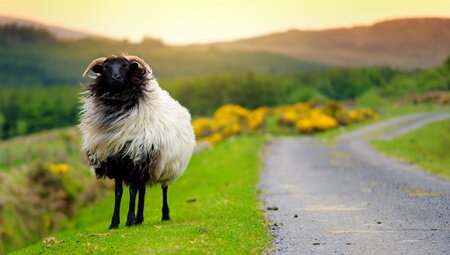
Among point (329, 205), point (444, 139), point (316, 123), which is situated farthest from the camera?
point (316, 123)

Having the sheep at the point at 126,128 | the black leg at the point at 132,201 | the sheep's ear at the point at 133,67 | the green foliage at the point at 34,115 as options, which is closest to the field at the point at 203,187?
the black leg at the point at 132,201

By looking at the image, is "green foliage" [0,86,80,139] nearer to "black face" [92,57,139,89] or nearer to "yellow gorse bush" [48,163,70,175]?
"yellow gorse bush" [48,163,70,175]

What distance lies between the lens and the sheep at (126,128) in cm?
1504

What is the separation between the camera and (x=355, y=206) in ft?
57.6

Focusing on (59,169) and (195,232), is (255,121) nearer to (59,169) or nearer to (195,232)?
(59,169)

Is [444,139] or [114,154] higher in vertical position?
[114,154]

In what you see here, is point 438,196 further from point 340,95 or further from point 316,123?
point 340,95

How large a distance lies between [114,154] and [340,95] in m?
126

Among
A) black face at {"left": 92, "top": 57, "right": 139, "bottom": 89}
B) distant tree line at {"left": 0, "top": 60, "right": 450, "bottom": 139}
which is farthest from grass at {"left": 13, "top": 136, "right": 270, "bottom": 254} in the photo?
distant tree line at {"left": 0, "top": 60, "right": 450, "bottom": 139}

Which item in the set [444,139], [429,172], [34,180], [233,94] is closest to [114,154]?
[429,172]

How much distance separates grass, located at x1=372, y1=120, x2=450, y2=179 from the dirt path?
1.27 m

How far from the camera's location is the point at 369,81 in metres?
135

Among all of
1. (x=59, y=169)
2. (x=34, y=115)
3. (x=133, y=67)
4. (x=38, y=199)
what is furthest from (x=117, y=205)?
(x=34, y=115)

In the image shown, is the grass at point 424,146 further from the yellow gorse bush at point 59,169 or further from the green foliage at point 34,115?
the green foliage at point 34,115
